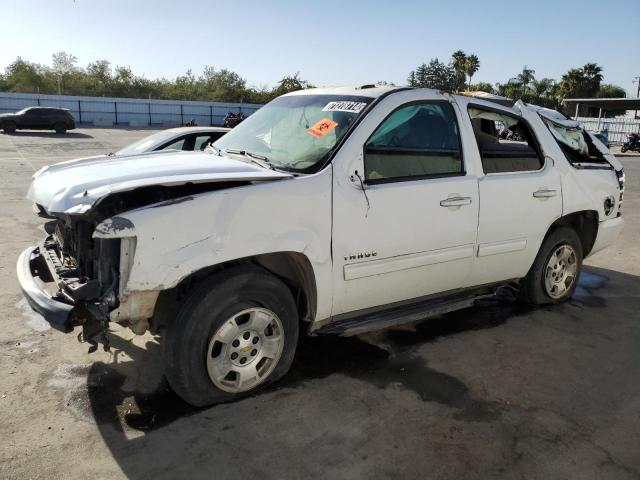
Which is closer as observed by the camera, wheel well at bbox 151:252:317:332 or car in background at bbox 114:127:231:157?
wheel well at bbox 151:252:317:332

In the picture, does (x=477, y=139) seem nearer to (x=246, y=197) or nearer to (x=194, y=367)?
(x=246, y=197)

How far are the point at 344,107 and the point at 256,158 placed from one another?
715 mm

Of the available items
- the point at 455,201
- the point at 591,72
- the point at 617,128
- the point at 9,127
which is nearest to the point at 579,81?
the point at 591,72

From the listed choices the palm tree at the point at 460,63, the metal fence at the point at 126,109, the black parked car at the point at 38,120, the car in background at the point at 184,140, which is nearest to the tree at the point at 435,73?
the palm tree at the point at 460,63

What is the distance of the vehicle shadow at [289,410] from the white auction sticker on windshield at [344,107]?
1.81 metres

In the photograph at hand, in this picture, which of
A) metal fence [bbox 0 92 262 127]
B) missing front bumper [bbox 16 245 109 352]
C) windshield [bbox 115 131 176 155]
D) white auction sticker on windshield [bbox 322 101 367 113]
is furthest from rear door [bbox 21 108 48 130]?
white auction sticker on windshield [bbox 322 101 367 113]

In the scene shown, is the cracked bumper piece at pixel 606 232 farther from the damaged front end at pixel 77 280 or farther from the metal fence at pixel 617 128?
the metal fence at pixel 617 128

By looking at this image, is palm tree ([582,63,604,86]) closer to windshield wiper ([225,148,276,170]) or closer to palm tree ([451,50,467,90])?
palm tree ([451,50,467,90])

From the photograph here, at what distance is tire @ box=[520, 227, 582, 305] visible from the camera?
4.92 m

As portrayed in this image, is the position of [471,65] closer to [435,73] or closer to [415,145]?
[435,73]

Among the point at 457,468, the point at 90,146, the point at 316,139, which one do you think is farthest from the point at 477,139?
the point at 90,146

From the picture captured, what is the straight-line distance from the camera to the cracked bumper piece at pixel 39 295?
290 centimetres

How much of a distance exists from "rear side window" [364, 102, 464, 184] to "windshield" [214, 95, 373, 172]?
243 mm

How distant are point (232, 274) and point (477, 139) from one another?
2277 millimetres
